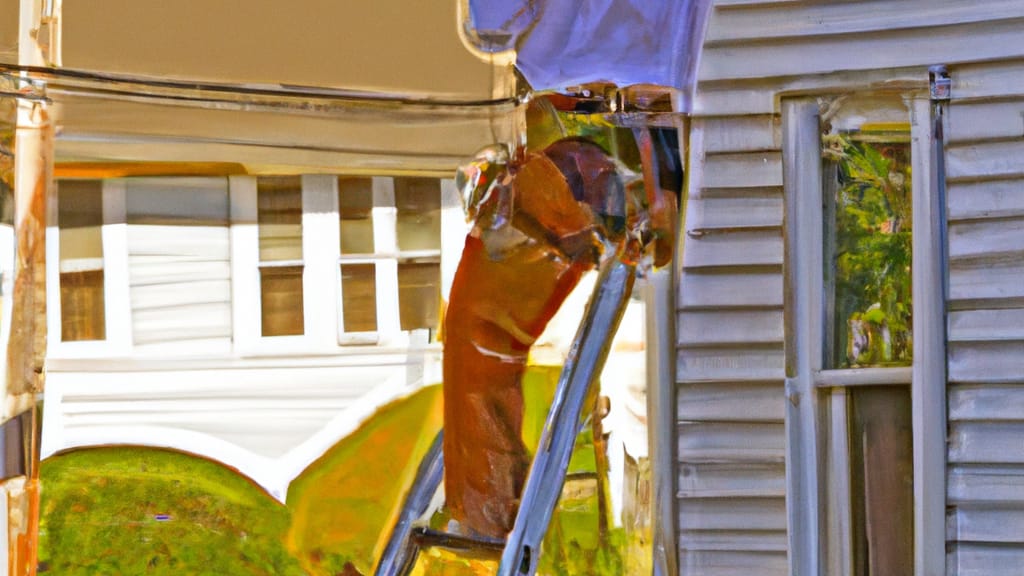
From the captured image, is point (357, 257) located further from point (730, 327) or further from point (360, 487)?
point (730, 327)

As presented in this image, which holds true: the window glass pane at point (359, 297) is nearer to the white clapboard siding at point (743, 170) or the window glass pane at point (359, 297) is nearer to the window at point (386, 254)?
the window at point (386, 254)

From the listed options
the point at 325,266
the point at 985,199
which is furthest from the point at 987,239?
the point at 325,266

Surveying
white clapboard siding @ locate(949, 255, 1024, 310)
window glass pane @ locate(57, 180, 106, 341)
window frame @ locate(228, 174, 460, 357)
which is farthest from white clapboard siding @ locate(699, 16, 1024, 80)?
window glass pane @ locate(57, 180, 106, 341)

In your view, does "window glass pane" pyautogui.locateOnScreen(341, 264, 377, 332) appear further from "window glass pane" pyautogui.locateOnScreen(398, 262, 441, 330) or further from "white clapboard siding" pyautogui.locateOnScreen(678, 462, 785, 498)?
"white clapboard siding" pyautogui.locateOnScreen(678, 462, 785, 498)

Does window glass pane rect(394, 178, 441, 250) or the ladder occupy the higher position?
window glass pane rect(394, 178, 441, 250)

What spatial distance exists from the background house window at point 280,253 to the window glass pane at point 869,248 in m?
1.15

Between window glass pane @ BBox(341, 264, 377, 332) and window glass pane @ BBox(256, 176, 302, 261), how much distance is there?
70 mm

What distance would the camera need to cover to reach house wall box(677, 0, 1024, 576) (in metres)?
2.20

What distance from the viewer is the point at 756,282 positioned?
88.2 inches

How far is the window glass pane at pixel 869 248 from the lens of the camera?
7.18ft

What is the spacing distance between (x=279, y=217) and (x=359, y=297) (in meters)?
0.15

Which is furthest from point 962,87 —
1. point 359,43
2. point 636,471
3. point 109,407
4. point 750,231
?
point 109,407

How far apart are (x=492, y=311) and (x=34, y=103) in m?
0.64

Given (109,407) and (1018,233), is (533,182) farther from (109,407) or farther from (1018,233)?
(1018,233)
